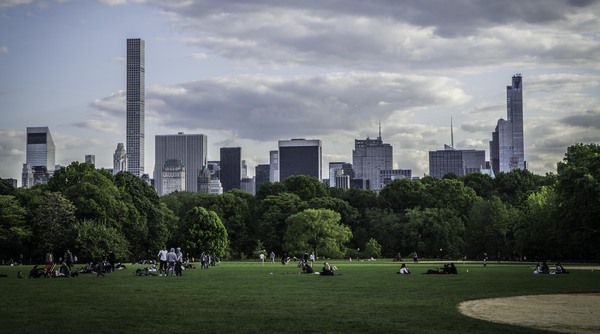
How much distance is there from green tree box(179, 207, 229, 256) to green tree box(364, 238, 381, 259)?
2278 centimetres

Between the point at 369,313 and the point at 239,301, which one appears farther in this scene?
the point at 239,301

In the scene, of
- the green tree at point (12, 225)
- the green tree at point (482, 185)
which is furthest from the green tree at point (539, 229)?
the green tree at point (12, 225)

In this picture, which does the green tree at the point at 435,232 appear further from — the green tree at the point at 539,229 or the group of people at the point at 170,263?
the group of people at the point at 170,263

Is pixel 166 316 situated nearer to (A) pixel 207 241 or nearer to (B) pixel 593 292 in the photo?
(B) pixel 593 292

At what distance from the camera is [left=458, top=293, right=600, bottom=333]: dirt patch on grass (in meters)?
19.5

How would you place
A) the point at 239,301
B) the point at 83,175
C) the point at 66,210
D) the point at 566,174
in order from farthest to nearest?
1. the point at 83,175
2. the point at 66,210
3. the point at 566,174
4. the point at 239,301

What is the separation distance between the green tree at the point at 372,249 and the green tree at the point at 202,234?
22775mm

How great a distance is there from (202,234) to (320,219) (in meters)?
18.6

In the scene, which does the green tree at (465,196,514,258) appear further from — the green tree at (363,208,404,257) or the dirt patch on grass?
the dirt patch on grass

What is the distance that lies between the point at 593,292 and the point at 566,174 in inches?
1711

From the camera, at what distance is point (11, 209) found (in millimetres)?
85438

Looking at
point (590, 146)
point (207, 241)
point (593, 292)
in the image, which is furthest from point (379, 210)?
point (593, 292)

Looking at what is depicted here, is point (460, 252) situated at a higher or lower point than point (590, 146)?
lower

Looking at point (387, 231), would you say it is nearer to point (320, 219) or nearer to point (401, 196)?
point (320, 219)
